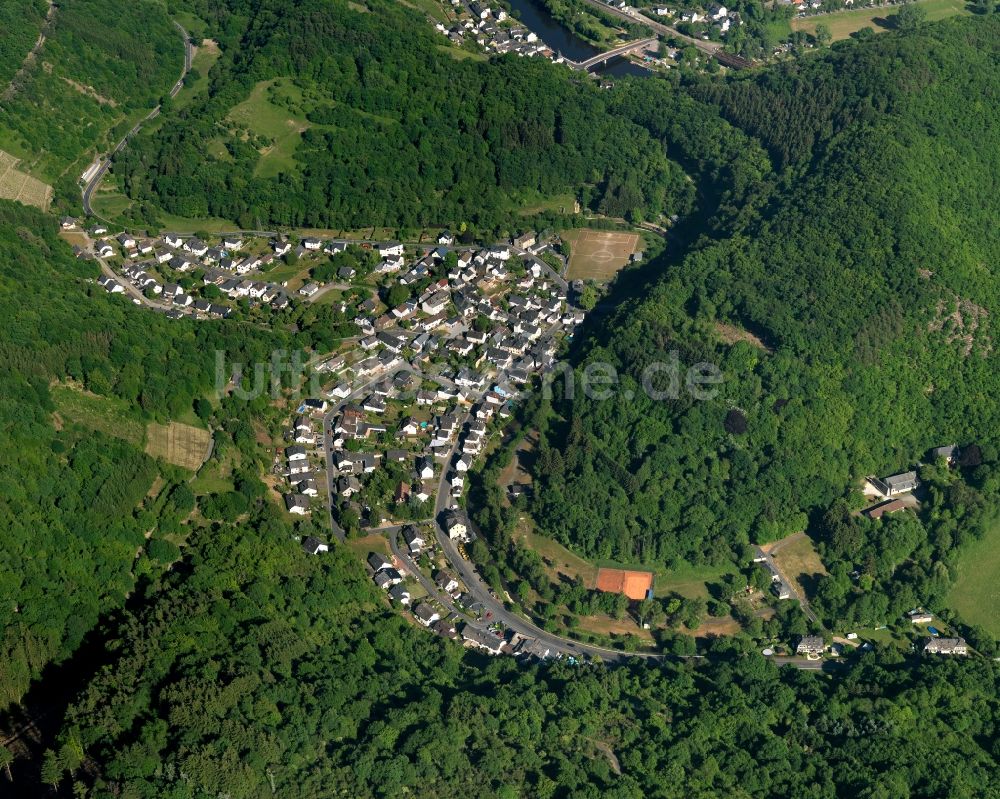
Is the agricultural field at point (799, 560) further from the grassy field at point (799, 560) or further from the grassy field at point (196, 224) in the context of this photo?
the grassy field at point (196, 224)

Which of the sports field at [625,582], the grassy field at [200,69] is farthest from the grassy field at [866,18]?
the sports field at [625,582]

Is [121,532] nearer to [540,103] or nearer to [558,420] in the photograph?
[558,420]

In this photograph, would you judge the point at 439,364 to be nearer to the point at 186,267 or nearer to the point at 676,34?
the point at 186,267

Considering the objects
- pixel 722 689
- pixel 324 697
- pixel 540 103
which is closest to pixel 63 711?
pixel 324 697

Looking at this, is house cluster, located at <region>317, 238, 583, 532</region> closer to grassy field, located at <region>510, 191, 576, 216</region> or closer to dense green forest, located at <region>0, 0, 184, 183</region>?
grassy field, located at <region>510, 191, 576, 216</region>

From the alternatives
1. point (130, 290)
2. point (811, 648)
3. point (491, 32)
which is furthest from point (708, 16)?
point (811, 648)

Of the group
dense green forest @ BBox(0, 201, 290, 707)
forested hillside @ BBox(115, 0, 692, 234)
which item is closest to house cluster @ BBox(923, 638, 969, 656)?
dense green forest @ BBox(0, 201, 290, 707)
